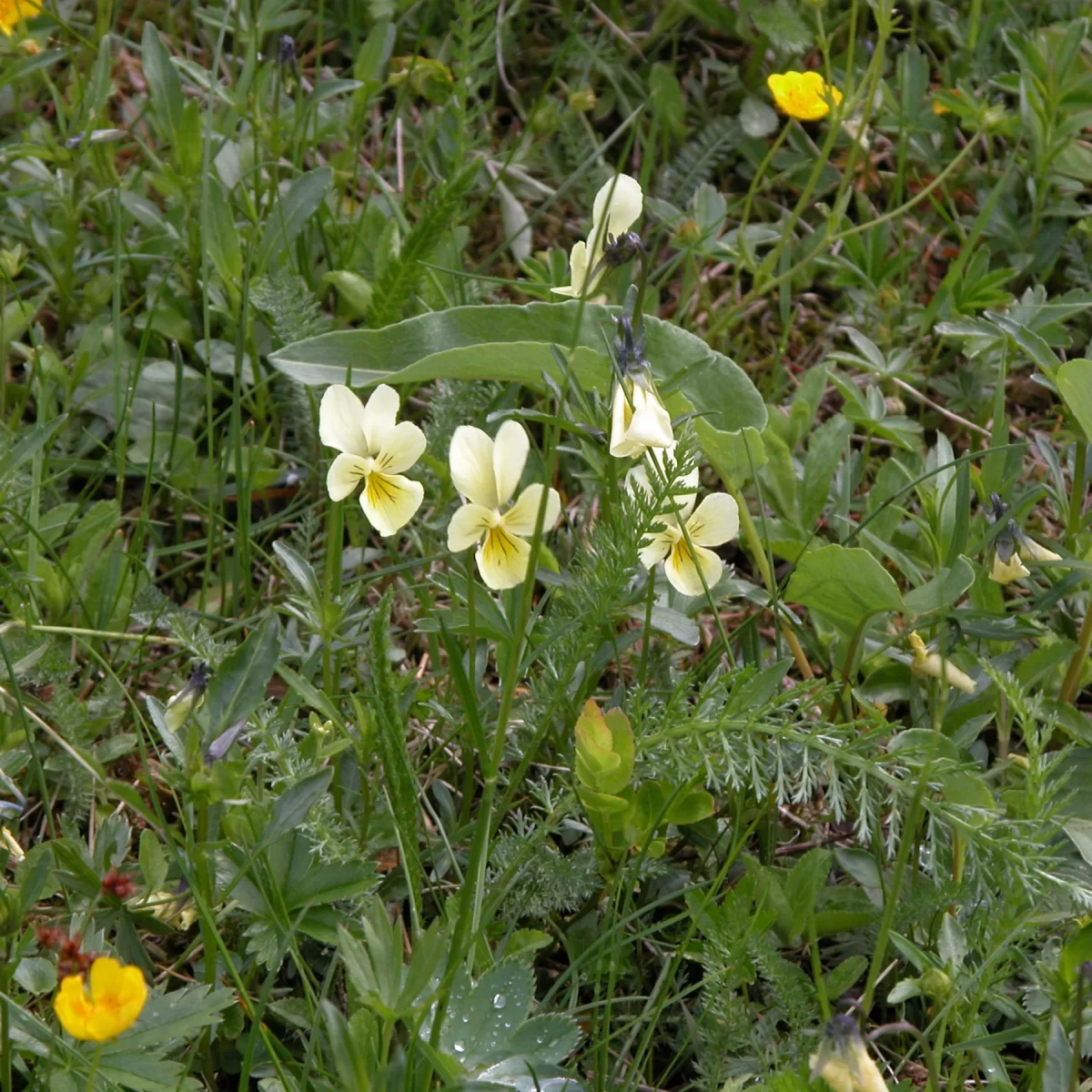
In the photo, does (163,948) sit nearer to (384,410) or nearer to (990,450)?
(384,410)

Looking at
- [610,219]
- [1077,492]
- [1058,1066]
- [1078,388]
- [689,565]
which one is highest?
[610,219]

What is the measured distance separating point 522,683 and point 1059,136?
1.56 m

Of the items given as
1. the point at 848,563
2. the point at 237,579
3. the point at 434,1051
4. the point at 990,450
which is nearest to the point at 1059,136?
the point at 990,450

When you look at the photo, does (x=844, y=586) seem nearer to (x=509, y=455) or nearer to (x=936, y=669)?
(x=936, y=669)

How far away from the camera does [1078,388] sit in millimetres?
1733

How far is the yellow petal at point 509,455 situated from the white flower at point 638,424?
106 millimetres

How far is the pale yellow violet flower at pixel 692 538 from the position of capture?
1.59m

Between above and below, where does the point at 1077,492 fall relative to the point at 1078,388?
below

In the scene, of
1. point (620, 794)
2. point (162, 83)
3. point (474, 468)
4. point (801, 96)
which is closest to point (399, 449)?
point (474, 468)

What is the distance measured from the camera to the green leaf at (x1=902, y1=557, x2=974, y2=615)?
5.21 ft

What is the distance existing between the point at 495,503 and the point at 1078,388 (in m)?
0.81

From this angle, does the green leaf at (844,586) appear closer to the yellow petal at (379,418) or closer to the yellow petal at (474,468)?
the yellow petal at (474,468)

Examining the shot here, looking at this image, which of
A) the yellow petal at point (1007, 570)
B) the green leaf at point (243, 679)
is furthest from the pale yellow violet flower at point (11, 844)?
the yellow petal at point (1007, 570)

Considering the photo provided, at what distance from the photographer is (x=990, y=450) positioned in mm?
1713
